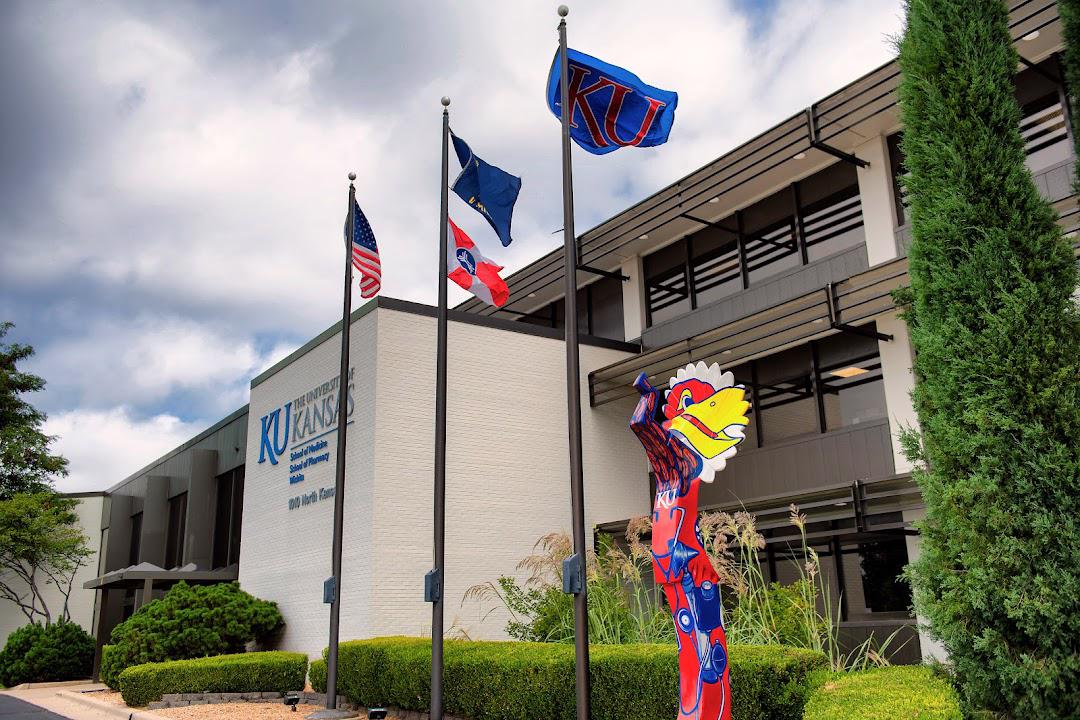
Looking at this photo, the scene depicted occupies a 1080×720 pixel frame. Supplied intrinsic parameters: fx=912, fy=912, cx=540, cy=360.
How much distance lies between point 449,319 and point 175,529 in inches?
647

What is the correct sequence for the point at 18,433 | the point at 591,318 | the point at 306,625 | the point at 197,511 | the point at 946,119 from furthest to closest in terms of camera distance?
the point at 18,433
the point at 197,511
the point at 591,318
the point at 306,625
the point at 946,119

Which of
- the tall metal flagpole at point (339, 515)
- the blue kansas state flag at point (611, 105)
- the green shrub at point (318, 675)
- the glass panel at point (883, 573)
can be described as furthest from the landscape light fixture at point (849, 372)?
the green shrub at point (318, 675)

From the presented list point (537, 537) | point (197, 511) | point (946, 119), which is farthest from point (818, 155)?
point (197, 511)

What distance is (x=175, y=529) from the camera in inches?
1157

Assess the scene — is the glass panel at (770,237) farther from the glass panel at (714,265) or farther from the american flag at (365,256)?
the american flag at (365,256)

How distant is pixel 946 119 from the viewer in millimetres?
6863

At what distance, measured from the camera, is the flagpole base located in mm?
12672

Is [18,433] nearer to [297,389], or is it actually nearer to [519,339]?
[297,389]

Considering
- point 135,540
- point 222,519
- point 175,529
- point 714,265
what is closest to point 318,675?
point 714,265

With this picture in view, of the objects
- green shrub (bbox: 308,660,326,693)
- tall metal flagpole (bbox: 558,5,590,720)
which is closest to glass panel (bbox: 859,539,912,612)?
tall metal flagpole (bbox: 558,5,590,720)

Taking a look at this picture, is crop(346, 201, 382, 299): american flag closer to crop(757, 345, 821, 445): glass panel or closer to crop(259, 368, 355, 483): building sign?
crop(259, 368, 355, 483): building sign

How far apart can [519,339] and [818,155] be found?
22.6 feet

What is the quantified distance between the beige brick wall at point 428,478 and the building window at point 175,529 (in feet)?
31.3

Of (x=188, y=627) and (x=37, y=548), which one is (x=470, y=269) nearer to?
(x=188, y=627)
